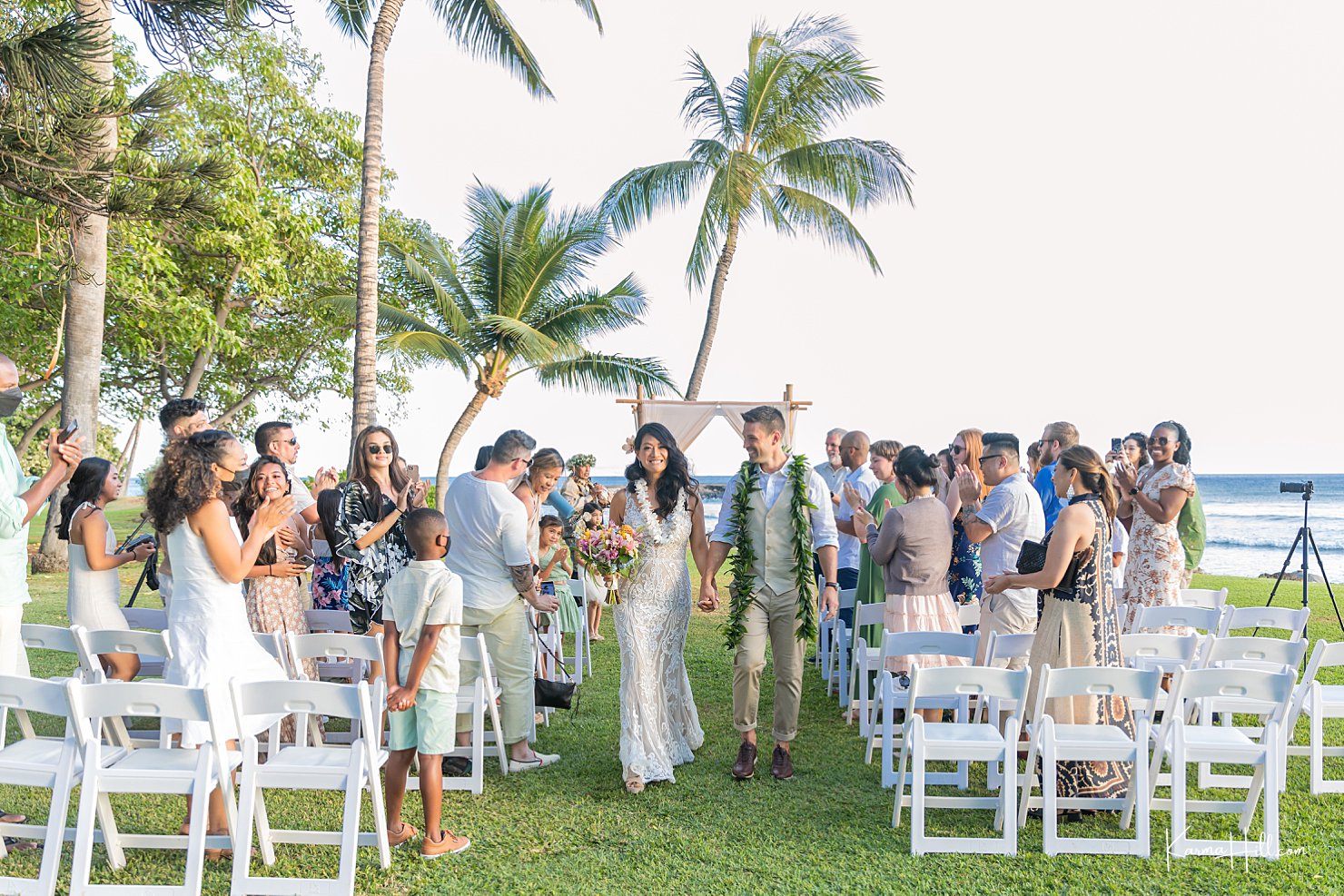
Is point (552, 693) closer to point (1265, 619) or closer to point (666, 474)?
point (666, 474)

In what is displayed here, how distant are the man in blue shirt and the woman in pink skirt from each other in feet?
3.15

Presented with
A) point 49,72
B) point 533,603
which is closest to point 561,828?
point 533,603

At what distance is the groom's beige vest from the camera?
5.40 meters

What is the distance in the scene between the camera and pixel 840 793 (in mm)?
5125

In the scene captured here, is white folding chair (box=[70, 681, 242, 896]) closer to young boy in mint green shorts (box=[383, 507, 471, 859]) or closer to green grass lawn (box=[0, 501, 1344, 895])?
green grass lawn (box=[0, 501, 1344, 895])

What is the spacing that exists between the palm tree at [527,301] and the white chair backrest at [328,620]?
13.4 metres

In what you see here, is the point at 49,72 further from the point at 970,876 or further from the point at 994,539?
the point at 970,876

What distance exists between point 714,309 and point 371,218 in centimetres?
834

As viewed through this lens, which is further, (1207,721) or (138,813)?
(1207,721)

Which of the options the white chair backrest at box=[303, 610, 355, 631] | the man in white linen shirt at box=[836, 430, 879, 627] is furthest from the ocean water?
the white chair backrest at box=[303, 610, 355, 631]

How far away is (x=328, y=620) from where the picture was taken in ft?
19.4

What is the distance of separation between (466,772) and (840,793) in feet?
6.83

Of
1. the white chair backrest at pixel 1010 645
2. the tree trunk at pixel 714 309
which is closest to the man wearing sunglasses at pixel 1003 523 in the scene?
the white chair backrest at pixel 1010 645

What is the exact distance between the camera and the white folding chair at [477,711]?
4.96 m
